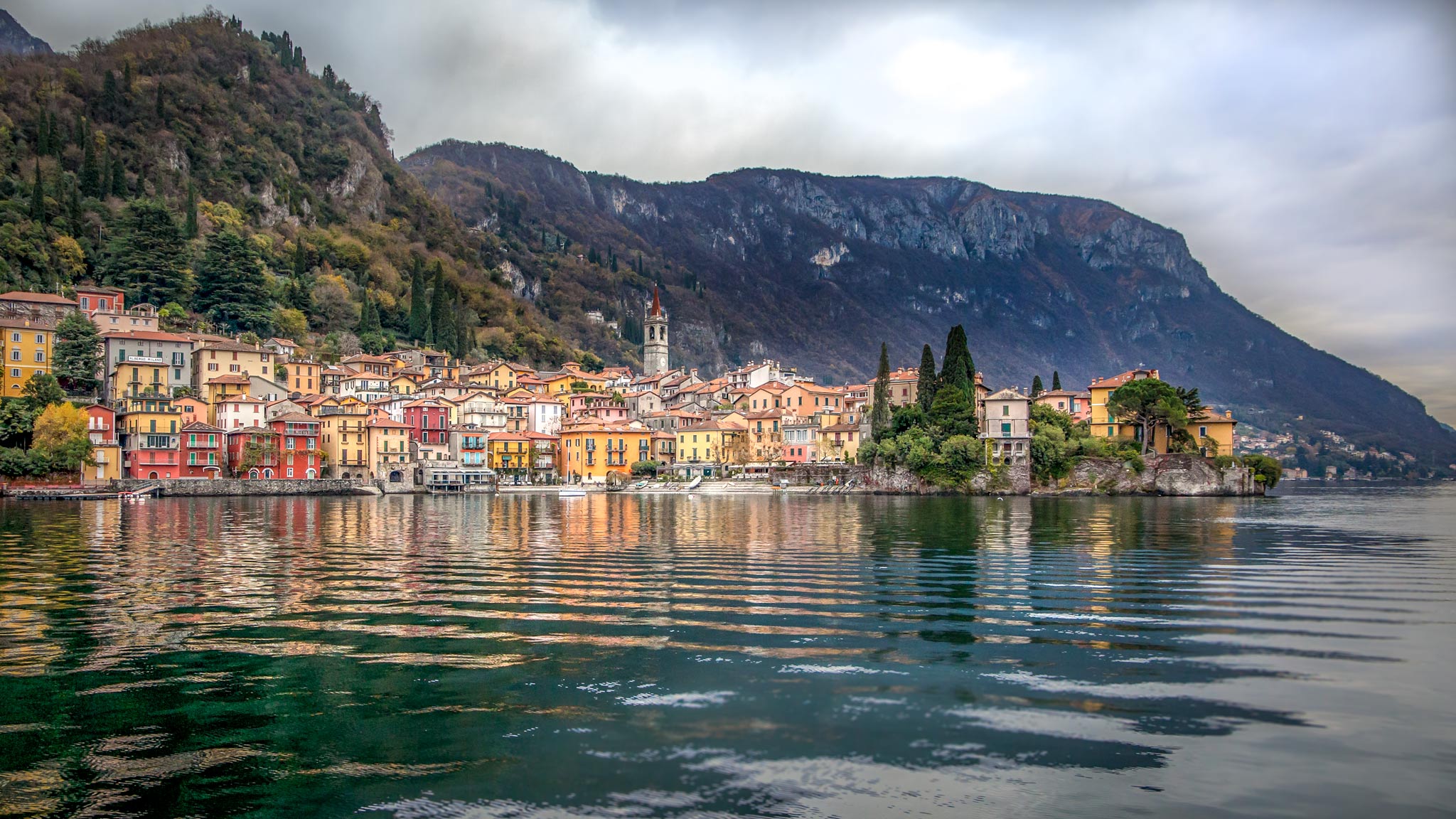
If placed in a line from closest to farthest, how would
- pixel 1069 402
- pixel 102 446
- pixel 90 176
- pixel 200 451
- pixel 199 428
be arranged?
pixel 102 446, pixel 199 428, pixel 200 451, pixel 1069 402, pixel 90 176

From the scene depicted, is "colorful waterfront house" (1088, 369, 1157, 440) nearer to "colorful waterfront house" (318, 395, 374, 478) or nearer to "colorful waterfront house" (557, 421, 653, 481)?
"colorful waterfront house" (557, 421, 653, 481)

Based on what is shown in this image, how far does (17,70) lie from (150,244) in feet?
161

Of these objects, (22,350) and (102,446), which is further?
(22,350)

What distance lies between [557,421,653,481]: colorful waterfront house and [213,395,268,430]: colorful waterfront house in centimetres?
2664

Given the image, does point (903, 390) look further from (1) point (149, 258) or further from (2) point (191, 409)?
(1) point (149, 258)

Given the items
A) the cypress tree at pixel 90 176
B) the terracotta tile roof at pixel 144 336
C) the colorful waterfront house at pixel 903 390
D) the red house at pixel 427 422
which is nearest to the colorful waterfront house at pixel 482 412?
the red house at pixel 427 422

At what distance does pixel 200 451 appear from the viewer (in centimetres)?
7262

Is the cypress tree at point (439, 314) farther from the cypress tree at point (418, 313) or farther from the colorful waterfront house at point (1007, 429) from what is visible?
the colorful waterfront house at point (1007, 429)

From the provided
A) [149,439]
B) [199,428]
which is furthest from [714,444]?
[149,439]

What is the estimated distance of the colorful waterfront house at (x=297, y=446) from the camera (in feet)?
252

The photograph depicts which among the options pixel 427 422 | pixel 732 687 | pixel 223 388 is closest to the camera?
pixel 732 687

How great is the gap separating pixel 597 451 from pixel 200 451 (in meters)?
33.1

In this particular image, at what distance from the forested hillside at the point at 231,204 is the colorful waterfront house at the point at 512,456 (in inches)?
1117

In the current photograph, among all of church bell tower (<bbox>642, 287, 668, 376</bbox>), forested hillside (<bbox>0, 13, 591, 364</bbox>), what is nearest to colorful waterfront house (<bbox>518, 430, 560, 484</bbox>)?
forested hillside (<bbox>0, 13, 591, 364</bbox>)
